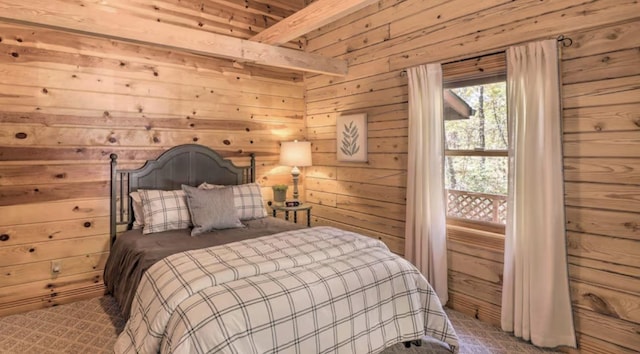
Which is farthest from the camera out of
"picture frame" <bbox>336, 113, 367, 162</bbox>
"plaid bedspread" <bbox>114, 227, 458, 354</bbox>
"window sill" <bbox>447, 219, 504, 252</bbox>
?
"picture frame" <bbox>336, 113, 367, 162</bbox>

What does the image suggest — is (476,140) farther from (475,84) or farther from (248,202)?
(248,202)

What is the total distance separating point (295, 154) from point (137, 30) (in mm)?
1916

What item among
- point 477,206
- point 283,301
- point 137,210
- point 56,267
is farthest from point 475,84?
point 56,267

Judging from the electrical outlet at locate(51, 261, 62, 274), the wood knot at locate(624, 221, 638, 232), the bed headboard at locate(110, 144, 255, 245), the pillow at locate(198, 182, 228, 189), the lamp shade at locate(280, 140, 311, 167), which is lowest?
the electrical outlet at locate(51, 261, 62, 274)

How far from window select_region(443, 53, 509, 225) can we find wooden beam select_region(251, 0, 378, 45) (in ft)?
3.15

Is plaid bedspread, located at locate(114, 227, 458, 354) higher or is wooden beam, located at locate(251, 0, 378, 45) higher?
wooden beam, located at locate(251, 0, 378, 45)

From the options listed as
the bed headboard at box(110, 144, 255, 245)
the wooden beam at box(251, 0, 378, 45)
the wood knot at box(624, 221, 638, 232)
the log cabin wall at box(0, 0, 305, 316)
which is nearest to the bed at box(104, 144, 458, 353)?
the bed headboard at box(110, 144, 255, 245)

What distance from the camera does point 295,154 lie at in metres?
4.00

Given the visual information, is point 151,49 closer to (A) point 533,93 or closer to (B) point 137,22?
(B) point 137,22

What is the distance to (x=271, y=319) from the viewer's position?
1705mm

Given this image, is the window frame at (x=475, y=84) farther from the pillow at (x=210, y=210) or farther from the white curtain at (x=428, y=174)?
the pillow at (x=210, y=210)

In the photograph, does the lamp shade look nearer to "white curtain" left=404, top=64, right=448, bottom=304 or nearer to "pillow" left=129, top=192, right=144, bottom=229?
"white curtain" left=404, top=64, right=448, bottom=304

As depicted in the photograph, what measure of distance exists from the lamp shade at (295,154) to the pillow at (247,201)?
554mm

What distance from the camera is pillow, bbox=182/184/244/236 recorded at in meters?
2.97
